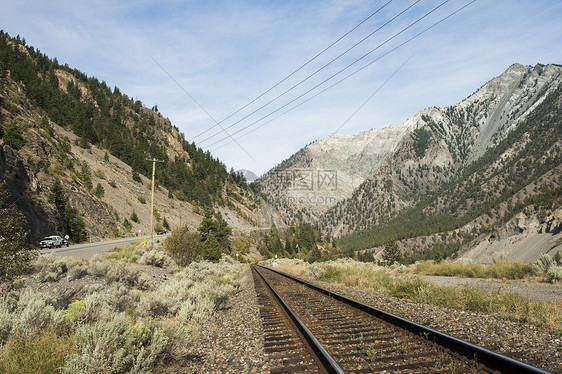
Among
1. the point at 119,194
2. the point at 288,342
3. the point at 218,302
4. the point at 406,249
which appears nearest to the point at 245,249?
the point at 119,194

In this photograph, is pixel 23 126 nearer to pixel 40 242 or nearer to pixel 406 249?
pixel 40 242

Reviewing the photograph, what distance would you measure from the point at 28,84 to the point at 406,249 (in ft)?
652

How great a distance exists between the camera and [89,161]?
6384cm

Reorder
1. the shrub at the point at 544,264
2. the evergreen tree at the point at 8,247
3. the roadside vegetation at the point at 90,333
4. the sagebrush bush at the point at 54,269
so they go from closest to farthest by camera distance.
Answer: the roadside vegetation at the point at 90,333
the evergreen tree at the point at 8,247
the sagebrush bush at the point at 54,269
the shrub at the point at 544,264

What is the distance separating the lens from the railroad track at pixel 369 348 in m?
4.21

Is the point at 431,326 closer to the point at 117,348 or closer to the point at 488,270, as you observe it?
the point at 117,348

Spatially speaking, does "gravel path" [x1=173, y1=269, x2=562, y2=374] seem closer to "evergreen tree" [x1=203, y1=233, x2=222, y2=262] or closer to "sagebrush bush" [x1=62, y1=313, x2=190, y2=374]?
"sagebrush bush" [x1=62, y1=313, x2=190, y2=374]

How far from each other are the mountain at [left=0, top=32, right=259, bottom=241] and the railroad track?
24212mm

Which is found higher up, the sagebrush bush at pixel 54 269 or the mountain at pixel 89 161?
the mountain at pixel 89 161

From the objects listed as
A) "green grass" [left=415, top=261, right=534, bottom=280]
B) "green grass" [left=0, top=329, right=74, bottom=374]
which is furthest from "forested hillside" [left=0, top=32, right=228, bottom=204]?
"green grass" [left=415, top=261, right=534, bottom=280]

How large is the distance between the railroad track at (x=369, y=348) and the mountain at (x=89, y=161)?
79.4 ft

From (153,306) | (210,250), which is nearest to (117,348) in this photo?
(153,306)

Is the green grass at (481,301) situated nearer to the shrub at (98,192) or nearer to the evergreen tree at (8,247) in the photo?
the evergreen tree at (8,247)

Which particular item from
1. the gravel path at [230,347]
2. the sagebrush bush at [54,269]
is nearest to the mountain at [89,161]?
the sagebrush bush at [54,269]
